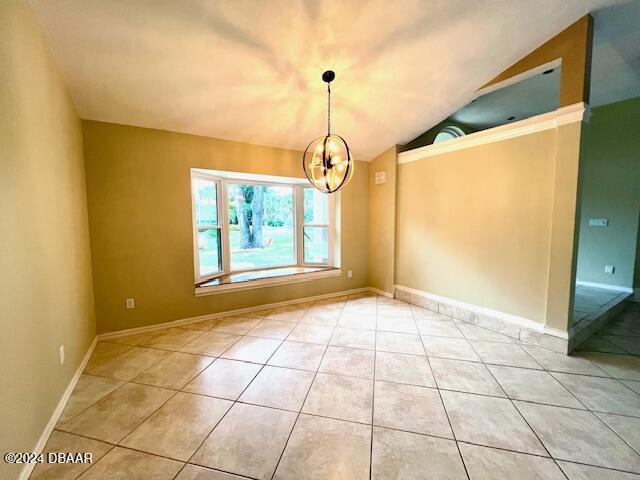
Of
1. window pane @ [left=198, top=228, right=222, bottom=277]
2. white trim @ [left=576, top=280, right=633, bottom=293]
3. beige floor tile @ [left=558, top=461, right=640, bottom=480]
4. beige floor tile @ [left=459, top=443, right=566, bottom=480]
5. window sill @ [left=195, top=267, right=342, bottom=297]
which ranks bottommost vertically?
beige floor tile @ [left=459, top=443, right=566, bottom=480]

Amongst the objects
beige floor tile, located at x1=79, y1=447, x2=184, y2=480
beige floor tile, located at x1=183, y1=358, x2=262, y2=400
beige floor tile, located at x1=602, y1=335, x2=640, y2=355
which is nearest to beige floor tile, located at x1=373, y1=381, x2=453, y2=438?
beige floor tile, located at x1=183, y1=358, x2=262, y2=400

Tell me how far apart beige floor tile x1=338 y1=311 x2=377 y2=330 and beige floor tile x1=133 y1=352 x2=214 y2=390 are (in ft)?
5.04

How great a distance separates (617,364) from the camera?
7.14 feet

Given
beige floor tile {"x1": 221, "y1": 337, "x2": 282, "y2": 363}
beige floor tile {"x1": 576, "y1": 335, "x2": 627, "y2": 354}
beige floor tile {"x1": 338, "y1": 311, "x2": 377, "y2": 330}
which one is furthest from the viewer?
beige floor tile {"x1": 338, "y1": 311, "x2": 377, "y2": 330}

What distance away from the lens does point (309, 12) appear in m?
1.85

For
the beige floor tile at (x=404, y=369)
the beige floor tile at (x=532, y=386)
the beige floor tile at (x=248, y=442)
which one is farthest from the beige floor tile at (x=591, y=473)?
the beige floor tile at (x=248, y=442)

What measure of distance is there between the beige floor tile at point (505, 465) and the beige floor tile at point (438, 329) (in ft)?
4.78

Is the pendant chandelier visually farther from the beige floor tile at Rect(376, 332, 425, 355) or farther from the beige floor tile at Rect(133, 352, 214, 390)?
the beige floor tile at Rect(133, 352, 214, 390)

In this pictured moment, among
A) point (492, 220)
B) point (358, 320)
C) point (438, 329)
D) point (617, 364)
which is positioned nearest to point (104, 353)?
point (358, 320)

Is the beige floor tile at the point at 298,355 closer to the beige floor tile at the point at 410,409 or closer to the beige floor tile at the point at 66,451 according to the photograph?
the beige floor tile at the point at 410,409

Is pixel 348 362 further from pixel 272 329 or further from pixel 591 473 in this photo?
pixel 591 473

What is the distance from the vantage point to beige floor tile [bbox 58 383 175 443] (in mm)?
1493

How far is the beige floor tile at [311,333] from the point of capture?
2.65 meters

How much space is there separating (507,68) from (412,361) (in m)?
3.12
